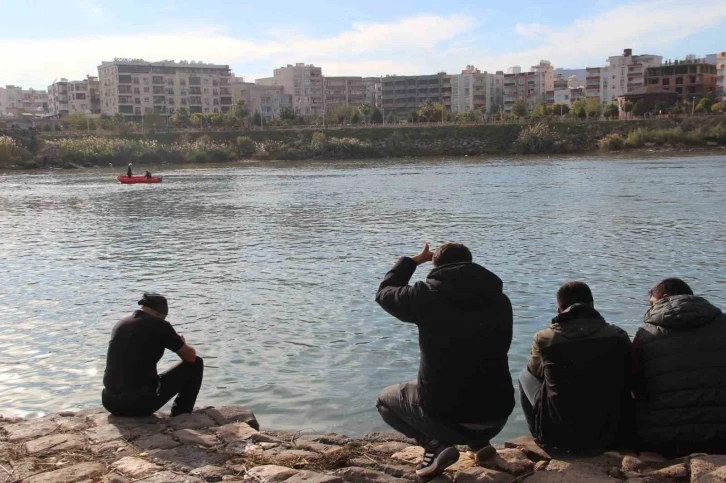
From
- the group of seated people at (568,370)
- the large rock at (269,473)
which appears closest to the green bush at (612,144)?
the group of seated people at (568,370)

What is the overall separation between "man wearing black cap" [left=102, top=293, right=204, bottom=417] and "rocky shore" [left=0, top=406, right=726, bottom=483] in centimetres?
17

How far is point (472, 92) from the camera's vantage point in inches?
7564

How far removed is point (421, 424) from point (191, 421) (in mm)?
2530

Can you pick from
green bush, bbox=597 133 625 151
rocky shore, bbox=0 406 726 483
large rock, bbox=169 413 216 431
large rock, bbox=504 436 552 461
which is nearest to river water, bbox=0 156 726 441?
large rock, bbox=169 413 216 431

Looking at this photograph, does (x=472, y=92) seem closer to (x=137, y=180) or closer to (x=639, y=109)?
(x=639, y=109)

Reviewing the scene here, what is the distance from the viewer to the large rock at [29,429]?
730cm

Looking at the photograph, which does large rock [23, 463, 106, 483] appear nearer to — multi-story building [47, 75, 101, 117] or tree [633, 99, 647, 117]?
tree [633, 99, 647, 117]

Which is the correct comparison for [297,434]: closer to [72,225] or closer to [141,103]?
[72,225]

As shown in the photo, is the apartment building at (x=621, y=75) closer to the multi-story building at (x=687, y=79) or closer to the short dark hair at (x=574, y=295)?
the multi-story building at (x=687, y=79)

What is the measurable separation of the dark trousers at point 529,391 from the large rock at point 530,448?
5.2 inches

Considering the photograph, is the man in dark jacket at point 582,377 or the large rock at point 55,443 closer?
the man in dark jacket at point 582,377

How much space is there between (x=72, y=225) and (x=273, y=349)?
2192 cm

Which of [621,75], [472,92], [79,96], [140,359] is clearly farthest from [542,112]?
[140,359]

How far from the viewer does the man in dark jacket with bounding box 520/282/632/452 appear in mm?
6000
